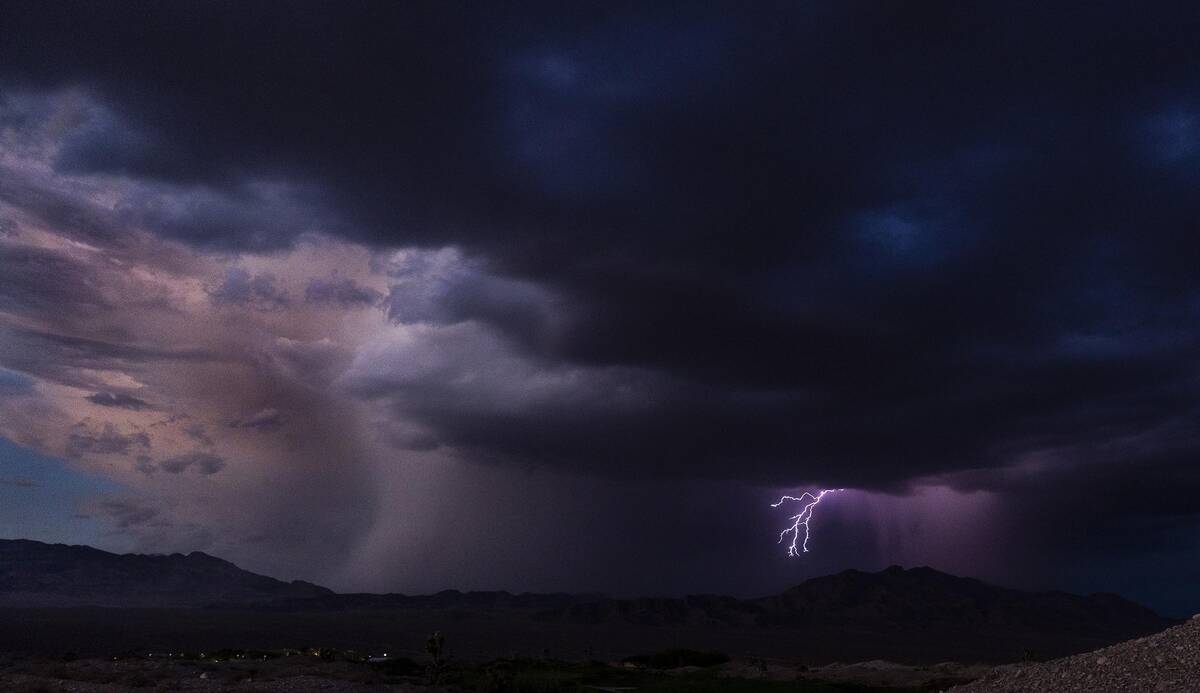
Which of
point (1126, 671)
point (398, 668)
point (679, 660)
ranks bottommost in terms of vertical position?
point (679, 660)

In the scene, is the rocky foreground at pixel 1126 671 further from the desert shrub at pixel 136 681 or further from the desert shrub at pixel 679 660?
the desert shrub at pixel 679 660

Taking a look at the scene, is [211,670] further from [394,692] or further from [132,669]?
[394,692]

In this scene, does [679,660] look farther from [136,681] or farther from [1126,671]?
[1126,671]

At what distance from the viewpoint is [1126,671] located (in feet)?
96.3

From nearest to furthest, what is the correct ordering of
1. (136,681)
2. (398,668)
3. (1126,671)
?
(1126,671)
(136,681)
(398,668)

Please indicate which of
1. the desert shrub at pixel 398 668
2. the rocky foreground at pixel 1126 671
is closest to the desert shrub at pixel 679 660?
the desert shrub at pixel 398 668

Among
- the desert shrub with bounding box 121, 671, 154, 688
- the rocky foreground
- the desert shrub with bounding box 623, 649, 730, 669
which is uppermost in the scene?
the rocky foreground

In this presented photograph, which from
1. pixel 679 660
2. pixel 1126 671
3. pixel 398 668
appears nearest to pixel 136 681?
pixel 398 668

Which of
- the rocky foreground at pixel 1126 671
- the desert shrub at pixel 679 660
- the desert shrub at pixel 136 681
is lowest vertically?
the desert shrub at pixel 679 660

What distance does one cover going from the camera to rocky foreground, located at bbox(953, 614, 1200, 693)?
91.7ft

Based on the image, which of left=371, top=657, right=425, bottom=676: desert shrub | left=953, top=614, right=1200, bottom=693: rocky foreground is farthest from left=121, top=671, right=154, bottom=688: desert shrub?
left=953, top=614, right=1200, bottom=693: rocky foreground

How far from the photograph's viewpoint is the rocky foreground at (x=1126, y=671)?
2795cm

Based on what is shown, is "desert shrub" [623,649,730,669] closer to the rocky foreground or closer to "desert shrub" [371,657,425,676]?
"desert shrub" [371,657,425,676]

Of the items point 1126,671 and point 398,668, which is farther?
point 398,668
